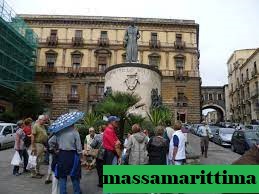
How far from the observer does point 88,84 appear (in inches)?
1673

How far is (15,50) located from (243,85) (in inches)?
1619

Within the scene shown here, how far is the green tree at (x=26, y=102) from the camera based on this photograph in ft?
108

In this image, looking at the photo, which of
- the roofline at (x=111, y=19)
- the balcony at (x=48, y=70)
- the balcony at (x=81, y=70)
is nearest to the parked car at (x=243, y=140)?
the balcony at (x=81, y=70)

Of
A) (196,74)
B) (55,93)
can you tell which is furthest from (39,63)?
(196,74)

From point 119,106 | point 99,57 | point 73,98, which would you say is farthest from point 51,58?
point 119,106

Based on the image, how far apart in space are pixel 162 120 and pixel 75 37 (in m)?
35.1

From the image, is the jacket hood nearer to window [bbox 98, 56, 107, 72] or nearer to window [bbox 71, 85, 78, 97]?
window [bbox 71, 85, 78, 97]

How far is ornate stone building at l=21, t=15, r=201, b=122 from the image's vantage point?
4219 cm

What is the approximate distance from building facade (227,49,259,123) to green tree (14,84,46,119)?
30298mm

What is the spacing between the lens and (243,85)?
59125 millimetres

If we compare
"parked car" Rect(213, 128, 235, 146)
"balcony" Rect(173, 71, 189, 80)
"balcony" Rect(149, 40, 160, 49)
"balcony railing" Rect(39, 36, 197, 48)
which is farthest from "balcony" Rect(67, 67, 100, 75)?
"parked car" Rect(213, 128, 235, 146)

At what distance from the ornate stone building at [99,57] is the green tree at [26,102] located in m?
7.88

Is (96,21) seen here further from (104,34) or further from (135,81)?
(135,81)

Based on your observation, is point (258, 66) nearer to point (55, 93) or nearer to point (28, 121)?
point (55, 93)
